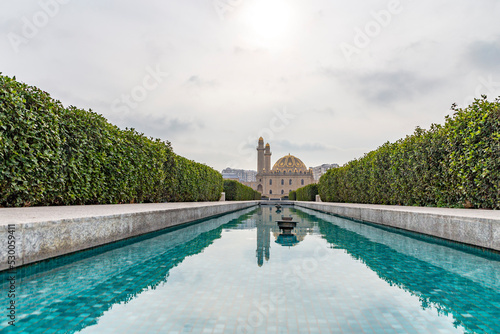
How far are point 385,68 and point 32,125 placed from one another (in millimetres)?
9093

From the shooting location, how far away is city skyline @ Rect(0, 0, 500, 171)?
779 centimetres

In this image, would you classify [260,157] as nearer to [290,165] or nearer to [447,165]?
[290,165]

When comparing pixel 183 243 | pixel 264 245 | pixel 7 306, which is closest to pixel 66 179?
pixel 183 243

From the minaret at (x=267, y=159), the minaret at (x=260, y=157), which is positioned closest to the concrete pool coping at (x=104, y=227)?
the minaret at (x=260, y=157)

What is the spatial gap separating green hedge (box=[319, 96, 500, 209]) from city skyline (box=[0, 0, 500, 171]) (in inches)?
34.2

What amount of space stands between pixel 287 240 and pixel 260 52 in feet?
20.4

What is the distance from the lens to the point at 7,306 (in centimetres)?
242

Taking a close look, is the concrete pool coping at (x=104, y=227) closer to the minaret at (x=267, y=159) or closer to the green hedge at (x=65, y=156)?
the green hedge at (x=65, y=156)

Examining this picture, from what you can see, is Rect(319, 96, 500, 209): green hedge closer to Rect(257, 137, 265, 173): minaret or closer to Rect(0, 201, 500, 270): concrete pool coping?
Rect(0, 201, 500, 270): concrete pool coping

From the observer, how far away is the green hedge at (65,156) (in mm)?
6270

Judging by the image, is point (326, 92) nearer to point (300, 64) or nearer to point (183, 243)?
point (300, 64)

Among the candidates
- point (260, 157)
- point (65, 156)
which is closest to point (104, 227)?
point (65, 156)

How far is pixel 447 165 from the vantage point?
9.09m

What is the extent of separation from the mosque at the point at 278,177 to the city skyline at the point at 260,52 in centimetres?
9879
